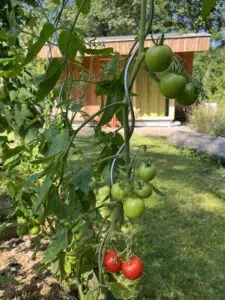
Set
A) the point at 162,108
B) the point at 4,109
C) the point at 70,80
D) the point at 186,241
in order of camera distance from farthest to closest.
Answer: the point at 162,108 → the point at 186,241 → the point at 4,109 → the point at 70,80

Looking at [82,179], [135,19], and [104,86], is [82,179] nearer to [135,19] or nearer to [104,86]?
[104,86]

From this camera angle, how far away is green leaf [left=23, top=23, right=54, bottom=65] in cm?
69

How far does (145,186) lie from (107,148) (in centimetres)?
37

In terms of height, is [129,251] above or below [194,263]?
above

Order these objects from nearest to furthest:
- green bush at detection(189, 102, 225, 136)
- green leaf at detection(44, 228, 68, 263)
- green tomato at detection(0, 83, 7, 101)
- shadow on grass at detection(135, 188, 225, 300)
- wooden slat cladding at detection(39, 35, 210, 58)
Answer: green leaf at detection(44, 228, 68, 263)
green tomato at detection(0, 83, 7, 101)
shadow on grass at detection(135, 188, 225, 300)
green bush at detection(189, 102, 225, 136)
wooden slat cladding at detection(39, 35, 210, 58)

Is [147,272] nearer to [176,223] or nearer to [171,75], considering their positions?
[176,223]

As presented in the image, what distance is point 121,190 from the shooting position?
770mm

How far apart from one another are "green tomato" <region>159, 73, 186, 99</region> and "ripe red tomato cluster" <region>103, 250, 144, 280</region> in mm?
409

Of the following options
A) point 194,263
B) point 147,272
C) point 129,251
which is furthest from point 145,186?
point 194,263

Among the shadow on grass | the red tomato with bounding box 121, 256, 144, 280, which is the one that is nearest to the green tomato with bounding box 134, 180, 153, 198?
the red tomato with bounding box 121, 256, 144, 280

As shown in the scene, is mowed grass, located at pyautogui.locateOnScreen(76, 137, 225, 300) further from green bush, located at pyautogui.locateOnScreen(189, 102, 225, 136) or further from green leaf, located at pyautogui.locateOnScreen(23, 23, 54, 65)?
green bush, located at pyautogui.locateOnScreen(189, 102, 225, 136)

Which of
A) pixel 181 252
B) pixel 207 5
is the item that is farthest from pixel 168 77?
pixel 181 252

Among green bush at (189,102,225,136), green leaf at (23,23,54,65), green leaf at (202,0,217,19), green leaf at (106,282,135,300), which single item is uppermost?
green leaf at (202,0,217,19)

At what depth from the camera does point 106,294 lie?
965mm
